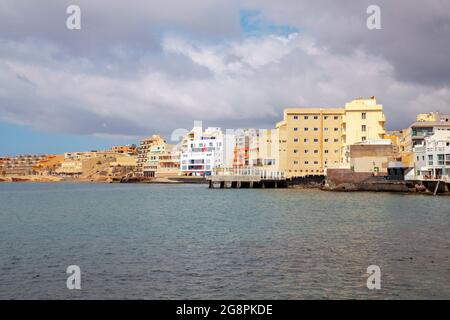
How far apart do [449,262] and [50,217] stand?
33033 mm

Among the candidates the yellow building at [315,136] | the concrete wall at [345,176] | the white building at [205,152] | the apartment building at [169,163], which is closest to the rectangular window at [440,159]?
the concrete wall at [345,176]

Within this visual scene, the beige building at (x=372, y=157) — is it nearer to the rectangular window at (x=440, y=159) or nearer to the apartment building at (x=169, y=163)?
the rectangular window at (x=440, y=159)

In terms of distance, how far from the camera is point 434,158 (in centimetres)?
7000

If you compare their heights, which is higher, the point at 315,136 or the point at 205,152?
the point at 205,152

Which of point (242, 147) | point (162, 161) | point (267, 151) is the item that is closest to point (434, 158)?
point (267, 151)

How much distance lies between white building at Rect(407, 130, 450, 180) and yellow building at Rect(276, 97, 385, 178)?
18649mm

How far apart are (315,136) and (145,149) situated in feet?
363

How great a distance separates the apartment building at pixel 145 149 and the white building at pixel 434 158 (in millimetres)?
125148

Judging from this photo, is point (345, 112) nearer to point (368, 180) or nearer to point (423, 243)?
point (368, 180)

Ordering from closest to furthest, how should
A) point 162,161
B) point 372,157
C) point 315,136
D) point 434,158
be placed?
point 434,158
point 372,157
point 315,136
point 162,161

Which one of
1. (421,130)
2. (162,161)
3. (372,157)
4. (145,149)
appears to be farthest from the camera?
(145,149)

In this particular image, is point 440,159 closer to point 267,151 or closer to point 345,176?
point 345,176

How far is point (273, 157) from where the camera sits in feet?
329
